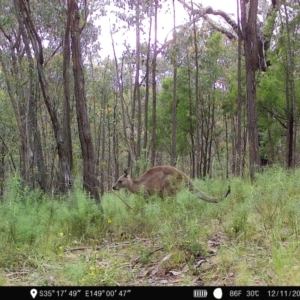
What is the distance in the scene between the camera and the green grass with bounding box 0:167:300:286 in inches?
194

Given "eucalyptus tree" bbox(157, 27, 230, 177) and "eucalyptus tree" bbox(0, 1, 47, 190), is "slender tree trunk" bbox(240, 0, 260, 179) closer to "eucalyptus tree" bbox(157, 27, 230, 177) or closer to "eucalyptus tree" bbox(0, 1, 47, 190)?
"eucalyptus tree" bbox(0, 1, 47, 190)

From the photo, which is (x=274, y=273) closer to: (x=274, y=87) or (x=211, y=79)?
(x=274, y=87)

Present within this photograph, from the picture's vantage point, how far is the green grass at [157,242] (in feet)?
16.2

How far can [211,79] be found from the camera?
24578 mm

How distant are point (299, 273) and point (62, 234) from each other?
392 cm

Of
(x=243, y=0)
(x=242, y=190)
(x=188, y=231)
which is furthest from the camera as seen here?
(x=243, y=0)
